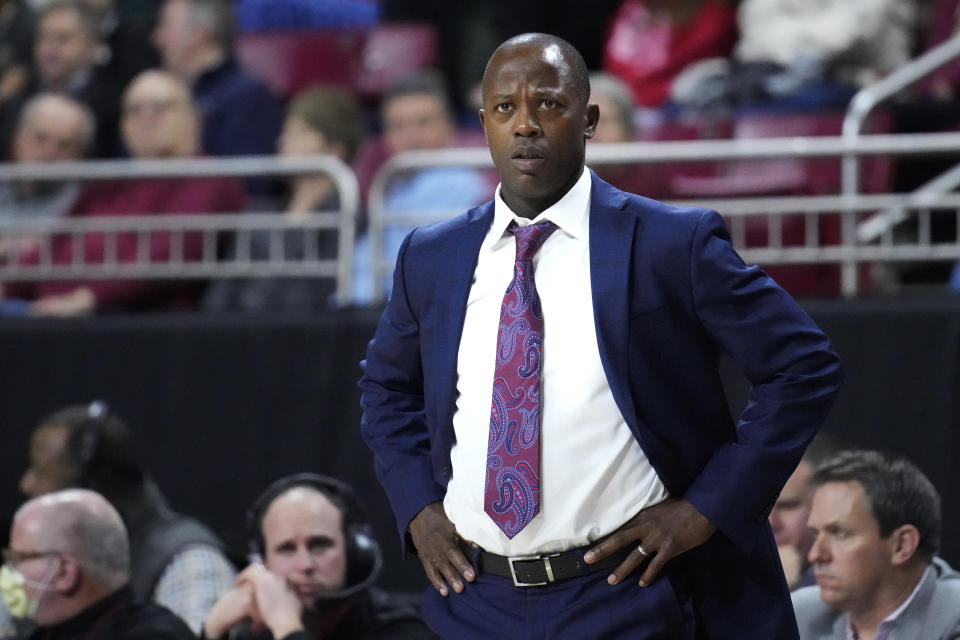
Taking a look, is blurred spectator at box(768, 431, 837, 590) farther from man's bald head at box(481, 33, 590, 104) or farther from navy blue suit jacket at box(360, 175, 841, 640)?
man's bald head at box(481, 33, 590, 104)

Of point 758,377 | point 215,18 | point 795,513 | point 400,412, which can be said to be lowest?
point 795,513

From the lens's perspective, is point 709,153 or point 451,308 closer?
point 451,308

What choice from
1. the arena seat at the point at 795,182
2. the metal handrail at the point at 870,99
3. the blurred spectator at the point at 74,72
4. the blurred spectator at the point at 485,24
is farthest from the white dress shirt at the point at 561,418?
the blurred spectator at the point at 74,72

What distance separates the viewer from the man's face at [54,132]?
7.13 metres

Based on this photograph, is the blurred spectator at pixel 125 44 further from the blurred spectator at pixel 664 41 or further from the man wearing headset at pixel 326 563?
the man wearing headset at pixel 326 563

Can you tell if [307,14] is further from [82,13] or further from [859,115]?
[859,115]

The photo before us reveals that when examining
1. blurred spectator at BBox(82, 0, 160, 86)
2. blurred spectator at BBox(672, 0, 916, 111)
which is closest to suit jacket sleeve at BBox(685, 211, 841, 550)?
blurred spectator at BBox(672, 0, 916, 111)

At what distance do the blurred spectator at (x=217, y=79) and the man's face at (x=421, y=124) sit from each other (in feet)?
3.01

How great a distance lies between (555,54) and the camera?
2748 mm

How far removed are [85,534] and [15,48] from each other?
4.92 metres

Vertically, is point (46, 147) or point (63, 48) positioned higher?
point (63, 48)

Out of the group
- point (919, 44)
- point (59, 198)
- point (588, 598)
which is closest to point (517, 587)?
point (588, 598)

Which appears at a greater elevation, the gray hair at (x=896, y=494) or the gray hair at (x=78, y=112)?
the gray hair at (x=78, y=112)

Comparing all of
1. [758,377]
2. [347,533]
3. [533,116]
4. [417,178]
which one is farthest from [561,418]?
[417,178]
